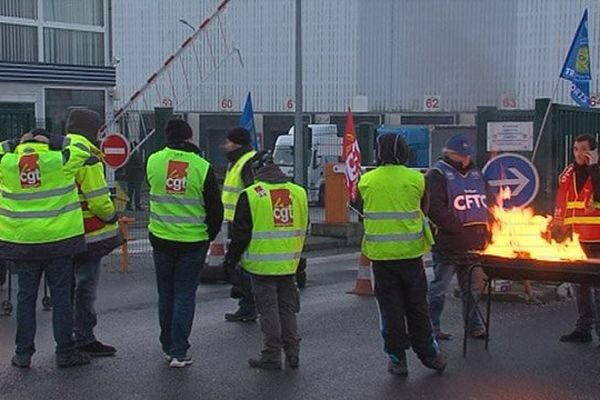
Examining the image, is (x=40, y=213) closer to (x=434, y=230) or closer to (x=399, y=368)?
(x=399, y=368)

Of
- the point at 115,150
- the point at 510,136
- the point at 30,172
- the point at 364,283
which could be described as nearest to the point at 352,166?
the point at 115,150

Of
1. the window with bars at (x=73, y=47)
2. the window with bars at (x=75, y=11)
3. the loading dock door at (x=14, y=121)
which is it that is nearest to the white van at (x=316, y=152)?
the window with bars at (x=73, y=47)

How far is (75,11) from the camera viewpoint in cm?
2473

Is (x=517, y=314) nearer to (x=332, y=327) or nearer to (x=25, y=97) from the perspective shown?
(x=332, y=327)

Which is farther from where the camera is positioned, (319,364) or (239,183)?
(239,183)

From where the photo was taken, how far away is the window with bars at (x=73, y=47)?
79.2 feet

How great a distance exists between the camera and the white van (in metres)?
30.5

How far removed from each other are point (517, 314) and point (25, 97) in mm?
15864

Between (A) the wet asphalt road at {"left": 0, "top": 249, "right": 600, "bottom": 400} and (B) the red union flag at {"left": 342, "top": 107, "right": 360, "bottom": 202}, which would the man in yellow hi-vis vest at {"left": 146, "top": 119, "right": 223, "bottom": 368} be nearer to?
(A) the wet asphalt road at {"left": 0, "top": 249, "right": 600, "bottom": 400}

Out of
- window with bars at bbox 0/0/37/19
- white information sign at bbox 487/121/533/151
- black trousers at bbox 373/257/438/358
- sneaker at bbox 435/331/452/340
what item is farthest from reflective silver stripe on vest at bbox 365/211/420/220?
window with bars at bbox 0/0/37/19

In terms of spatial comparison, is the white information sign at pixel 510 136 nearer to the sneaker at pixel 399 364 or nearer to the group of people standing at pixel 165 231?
the group of people standing at pixel 165 231

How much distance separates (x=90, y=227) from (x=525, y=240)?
384cm

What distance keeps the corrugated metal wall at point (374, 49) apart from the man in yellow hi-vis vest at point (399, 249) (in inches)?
121

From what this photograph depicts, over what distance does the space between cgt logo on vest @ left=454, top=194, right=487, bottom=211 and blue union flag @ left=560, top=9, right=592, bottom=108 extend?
5943mm
